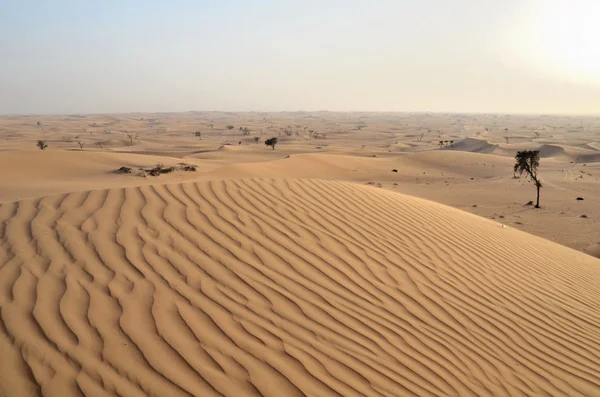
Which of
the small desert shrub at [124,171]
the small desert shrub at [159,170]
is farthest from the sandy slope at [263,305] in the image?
the small desert shrub at [124,171]

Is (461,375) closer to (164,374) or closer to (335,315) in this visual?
(335,315)

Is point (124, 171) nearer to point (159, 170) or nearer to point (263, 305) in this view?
point (159, 170)

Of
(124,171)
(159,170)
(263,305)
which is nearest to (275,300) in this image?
(263,305)

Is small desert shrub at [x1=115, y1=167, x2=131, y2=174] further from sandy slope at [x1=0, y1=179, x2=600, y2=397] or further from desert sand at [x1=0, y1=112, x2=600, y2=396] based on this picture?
sandy slope at [x1=0, y1=179, x2=600, y2=397]

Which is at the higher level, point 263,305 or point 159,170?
point 263,305

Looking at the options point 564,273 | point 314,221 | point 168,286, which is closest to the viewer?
point 168,286

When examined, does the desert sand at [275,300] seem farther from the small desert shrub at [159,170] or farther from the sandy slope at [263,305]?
the small desert shrub at [159,170]

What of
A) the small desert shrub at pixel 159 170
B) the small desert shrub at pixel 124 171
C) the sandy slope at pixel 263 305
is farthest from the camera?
the small desert shrub at pixel 124 171

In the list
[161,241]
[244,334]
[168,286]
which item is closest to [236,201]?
[161,241]
